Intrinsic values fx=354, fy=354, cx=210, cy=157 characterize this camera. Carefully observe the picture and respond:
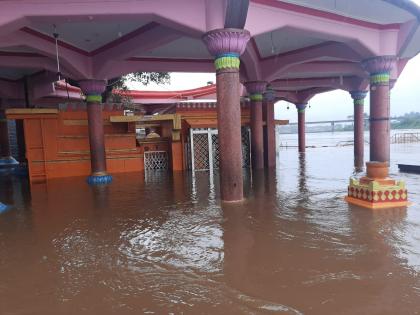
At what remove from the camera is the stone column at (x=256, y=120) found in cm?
1169

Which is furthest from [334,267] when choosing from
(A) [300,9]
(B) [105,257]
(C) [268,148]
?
(C) [268,148]

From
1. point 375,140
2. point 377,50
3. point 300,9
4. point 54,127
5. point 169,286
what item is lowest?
point 169,286

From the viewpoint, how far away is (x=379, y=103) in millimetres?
9258

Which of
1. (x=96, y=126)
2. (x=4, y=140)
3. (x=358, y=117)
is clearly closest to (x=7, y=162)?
(x=4, y=140)

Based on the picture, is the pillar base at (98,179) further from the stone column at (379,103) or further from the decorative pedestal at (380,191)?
the stone column at (379,103)

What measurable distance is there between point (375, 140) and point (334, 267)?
279 inches

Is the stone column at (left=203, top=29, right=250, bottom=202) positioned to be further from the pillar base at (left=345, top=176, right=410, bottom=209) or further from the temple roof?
the pillar base at (left=345, top=176, right=410, bottom=209)

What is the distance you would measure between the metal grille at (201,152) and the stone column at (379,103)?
600cm

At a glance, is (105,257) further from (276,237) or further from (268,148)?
(268,148)

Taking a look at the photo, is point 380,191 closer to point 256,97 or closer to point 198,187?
point 198,187

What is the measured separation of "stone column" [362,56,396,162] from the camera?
8.90 metres

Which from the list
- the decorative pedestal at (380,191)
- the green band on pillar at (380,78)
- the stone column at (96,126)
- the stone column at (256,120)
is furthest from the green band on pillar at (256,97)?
the decorative pedestal at (380,191)

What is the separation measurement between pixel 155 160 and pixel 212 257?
34.3 ft

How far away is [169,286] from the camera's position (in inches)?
128
